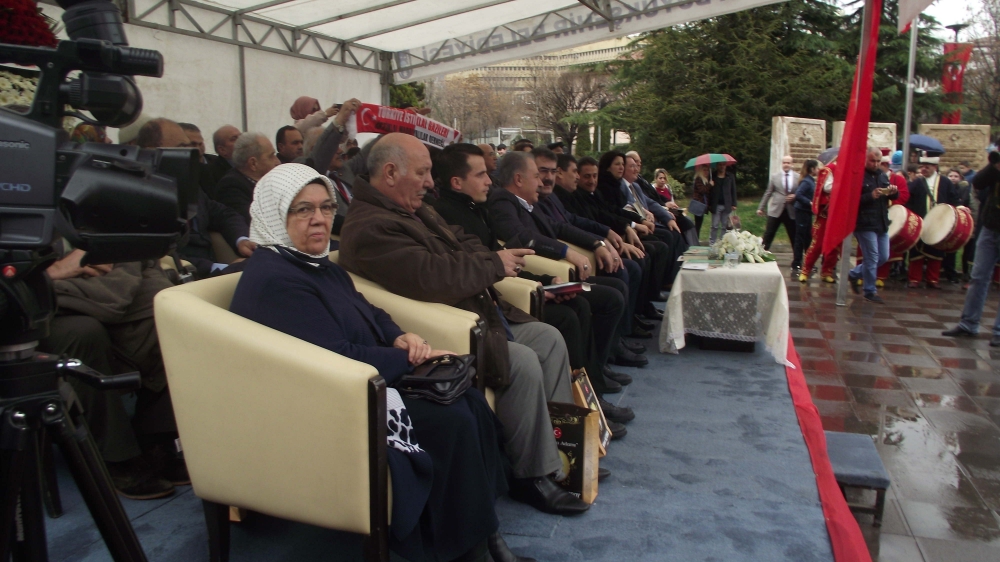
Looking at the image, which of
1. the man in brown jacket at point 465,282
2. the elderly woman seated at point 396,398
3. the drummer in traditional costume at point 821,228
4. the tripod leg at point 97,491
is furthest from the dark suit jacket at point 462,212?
the drummer in traditional costume at point 821,228

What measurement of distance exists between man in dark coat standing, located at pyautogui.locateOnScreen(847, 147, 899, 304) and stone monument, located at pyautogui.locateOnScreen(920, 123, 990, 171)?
410 inches

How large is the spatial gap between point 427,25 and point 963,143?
546 inches

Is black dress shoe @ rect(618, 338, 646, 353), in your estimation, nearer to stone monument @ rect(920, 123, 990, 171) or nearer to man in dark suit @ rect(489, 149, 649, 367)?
man in dark suit @ rect(489, 149, 649, 367)

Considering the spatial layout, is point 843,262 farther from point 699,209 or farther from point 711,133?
point 711,133

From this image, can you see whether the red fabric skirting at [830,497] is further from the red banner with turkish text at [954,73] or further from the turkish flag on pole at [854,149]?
the red banner with turkish text at [954,73]

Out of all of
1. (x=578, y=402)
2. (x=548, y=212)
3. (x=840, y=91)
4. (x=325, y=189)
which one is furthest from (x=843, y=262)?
(x=840, y=91)

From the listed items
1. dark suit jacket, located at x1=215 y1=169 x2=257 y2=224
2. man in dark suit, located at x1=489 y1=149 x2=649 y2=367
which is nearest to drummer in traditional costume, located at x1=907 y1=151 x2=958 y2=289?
man in dark suit, located at x1=489 y1=149 x2=649 y2=367

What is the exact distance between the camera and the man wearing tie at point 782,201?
9.89m

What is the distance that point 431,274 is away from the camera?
9.07 feet

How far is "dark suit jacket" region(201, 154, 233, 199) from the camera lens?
395 cm

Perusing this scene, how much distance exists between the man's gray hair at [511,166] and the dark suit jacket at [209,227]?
166 cm

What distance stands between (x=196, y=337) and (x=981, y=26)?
77.1 ft

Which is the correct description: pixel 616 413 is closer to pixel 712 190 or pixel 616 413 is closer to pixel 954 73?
pixel 712 190

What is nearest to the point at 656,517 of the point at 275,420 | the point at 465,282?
the point at 465,282
